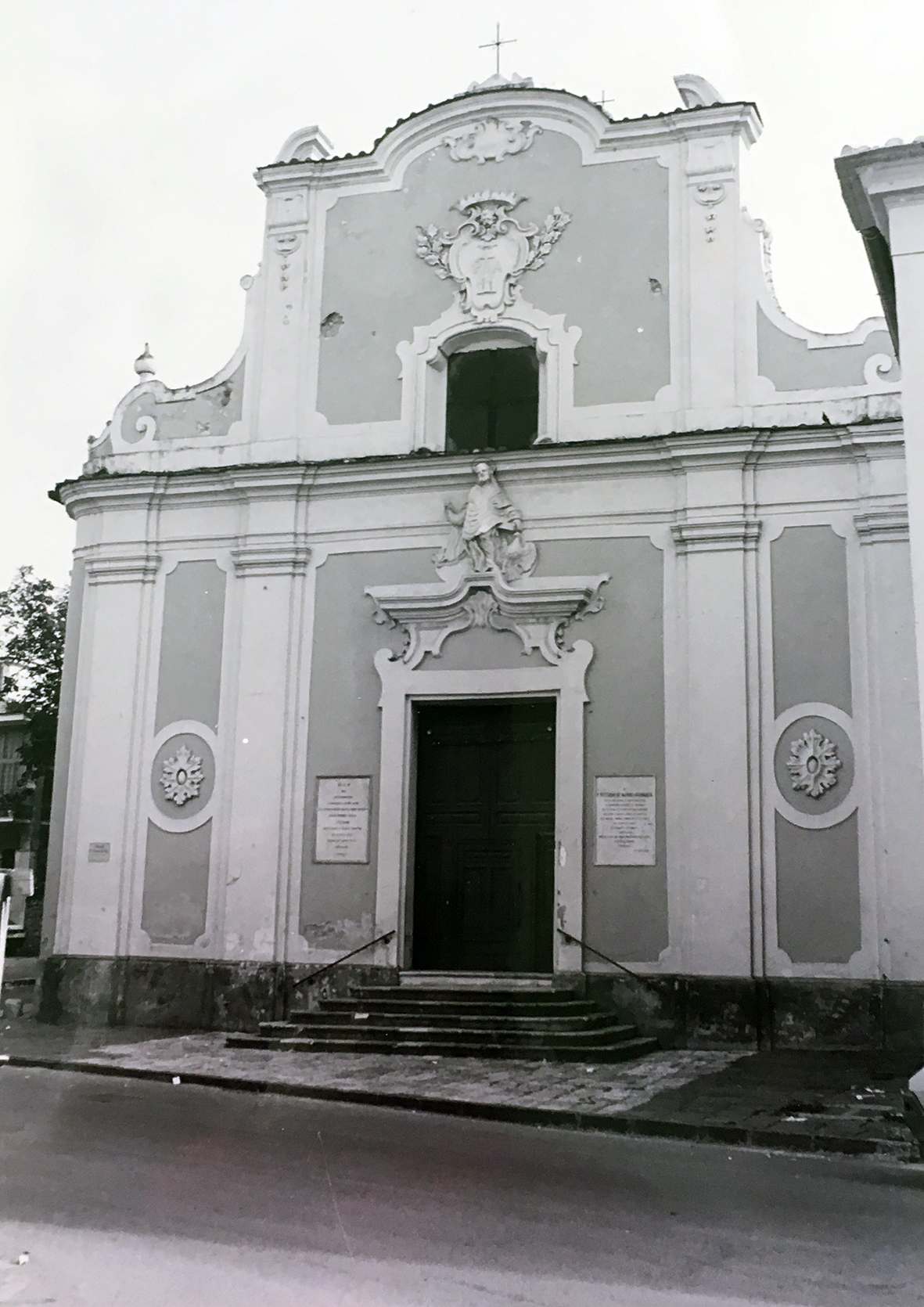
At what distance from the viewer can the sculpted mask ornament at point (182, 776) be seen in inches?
552

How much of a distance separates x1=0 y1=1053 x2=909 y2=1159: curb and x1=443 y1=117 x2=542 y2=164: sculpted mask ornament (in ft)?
32.4

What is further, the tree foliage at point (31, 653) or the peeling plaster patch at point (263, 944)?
the tree foliage at point (31, 653)

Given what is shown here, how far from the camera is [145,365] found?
1543cm

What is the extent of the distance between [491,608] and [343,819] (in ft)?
8.54

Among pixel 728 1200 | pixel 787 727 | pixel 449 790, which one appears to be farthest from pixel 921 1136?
pixel 449 790

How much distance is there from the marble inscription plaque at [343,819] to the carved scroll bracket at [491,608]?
1.40 meters

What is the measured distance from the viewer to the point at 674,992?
40.1 ft

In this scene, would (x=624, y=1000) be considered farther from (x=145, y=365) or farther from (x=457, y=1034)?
(x=145, y=365)

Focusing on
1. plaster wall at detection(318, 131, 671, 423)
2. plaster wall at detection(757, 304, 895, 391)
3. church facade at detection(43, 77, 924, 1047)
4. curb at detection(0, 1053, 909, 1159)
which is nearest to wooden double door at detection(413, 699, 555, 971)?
church facade at detection(43, 77, 924, 1047)

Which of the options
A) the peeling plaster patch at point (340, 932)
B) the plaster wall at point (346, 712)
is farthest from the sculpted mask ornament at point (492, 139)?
the peeling plaster patch at point (340, 932)

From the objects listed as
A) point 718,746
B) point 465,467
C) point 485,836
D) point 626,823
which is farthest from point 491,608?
point 718,746

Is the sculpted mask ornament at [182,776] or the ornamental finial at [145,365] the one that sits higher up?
the ornamental finial at [145,365]

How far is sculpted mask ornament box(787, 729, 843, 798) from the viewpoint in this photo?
1230 cm

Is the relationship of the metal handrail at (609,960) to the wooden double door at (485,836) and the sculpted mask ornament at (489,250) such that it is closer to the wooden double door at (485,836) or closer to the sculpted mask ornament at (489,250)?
the wooden double door at (485,836)
